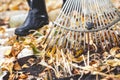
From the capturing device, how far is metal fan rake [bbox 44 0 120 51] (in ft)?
7.65

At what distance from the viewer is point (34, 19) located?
2949 millimetres

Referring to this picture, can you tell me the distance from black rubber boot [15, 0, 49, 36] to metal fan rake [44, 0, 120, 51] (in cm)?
48

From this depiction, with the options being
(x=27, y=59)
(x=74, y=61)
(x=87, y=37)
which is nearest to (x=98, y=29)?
(x=87, y=37)

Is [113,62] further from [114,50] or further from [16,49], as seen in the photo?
[16,49]

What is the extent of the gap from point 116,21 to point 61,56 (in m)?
0.45

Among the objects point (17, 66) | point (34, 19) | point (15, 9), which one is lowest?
point (15, 9)

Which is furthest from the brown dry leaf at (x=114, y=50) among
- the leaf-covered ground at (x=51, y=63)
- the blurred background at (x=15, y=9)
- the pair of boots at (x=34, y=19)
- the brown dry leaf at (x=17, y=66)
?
the blurred background at (x=15, y=9)

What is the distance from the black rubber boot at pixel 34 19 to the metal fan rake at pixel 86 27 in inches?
18.8

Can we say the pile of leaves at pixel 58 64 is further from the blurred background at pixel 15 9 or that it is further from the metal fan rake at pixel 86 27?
the blurred background at pixel 15 9

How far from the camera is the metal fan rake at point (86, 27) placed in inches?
91.8

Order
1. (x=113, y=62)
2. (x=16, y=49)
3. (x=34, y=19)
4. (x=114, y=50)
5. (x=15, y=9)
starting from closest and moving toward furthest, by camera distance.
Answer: (x=113, y=62), (x=114, y=50), (x=16, y=49), (x=34, y=19), (x=15, y=9)

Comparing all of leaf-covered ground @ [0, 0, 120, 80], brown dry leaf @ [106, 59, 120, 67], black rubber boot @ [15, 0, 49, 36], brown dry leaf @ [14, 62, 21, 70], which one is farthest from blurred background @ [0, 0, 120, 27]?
brown dry leaf @ [106, 59, 120, 67]

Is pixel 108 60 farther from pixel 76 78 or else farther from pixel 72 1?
pixel 72 1

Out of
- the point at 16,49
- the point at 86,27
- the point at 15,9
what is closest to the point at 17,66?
the point at 16,49
